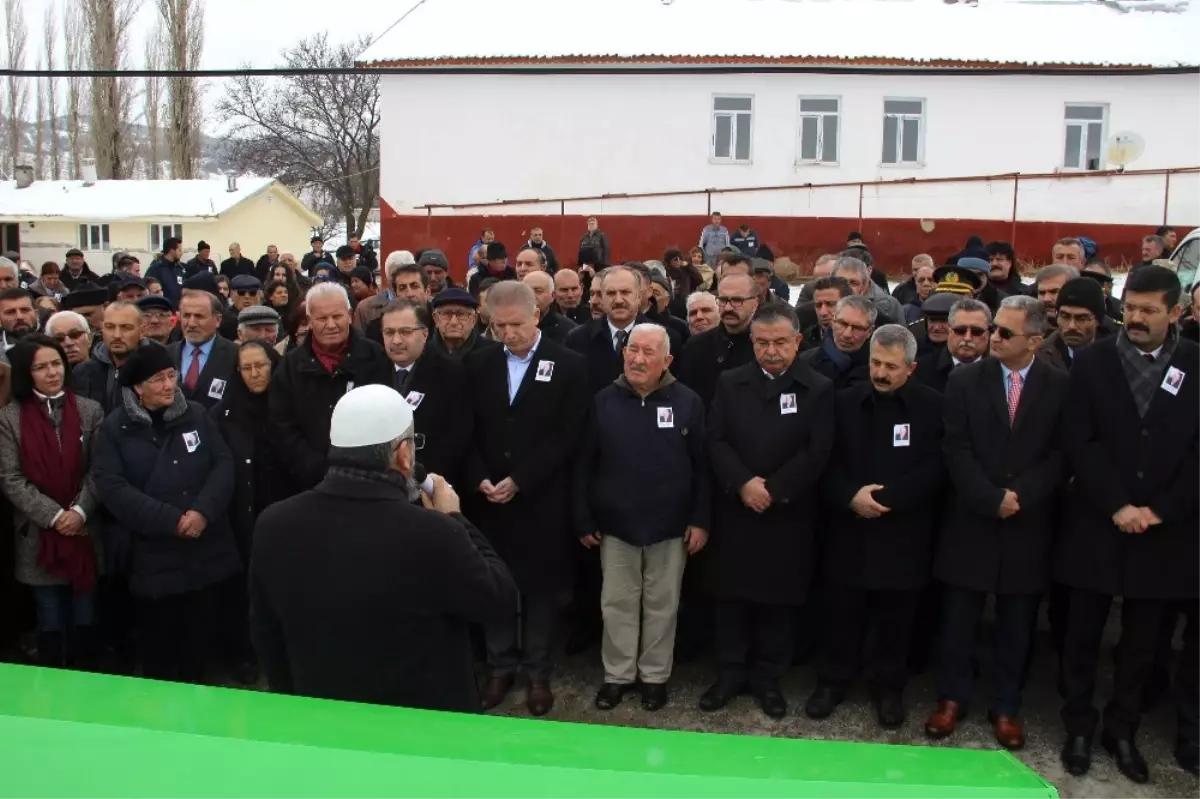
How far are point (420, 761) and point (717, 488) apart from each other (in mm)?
3608

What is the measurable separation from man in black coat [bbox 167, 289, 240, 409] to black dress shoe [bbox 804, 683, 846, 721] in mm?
3440

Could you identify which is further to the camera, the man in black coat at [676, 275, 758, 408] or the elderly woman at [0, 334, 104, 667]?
the man in black coat at [676, 275, 758, 408]

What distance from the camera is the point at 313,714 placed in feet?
6.24

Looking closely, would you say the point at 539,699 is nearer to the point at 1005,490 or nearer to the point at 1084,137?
the point at 1005,490

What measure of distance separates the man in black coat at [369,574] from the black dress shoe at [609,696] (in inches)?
99.3

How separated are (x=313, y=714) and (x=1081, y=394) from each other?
3.79 m

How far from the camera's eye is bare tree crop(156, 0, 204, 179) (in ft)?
129

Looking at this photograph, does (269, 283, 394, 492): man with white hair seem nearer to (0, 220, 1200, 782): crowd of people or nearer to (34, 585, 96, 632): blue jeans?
(0, 220, 1200, 782): crowd of people

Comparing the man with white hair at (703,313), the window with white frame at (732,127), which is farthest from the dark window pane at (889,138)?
the man with white hair at (703,313)

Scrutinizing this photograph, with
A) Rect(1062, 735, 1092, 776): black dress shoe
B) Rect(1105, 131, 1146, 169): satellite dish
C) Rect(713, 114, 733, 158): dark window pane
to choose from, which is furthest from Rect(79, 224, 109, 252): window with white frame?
Rect(1062, 735, 1092, 776): black dress shoe

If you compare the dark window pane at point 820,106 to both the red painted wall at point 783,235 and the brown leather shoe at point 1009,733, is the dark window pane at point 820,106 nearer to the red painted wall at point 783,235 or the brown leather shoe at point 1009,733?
the red painted wall at point 783,235

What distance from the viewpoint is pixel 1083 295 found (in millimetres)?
5309

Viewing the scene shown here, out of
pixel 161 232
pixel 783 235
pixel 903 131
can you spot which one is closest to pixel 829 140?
pixel 903 131

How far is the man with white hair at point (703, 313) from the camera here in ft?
21.3
